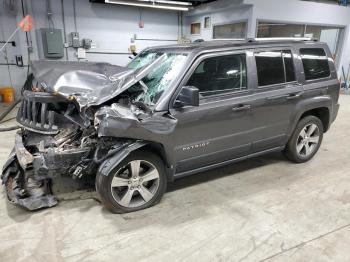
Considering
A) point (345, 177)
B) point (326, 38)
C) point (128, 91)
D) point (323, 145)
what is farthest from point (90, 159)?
point (326, 38)

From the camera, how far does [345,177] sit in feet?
11.7

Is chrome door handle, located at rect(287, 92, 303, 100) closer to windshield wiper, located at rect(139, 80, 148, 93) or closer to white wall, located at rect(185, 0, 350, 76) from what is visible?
windshield wiper, located at rect(139, 80, 148, 93)

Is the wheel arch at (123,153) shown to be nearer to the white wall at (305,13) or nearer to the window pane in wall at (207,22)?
the white wall at (305,13)

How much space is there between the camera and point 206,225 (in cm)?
261

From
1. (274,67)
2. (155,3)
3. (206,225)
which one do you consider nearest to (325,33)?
(155,3)

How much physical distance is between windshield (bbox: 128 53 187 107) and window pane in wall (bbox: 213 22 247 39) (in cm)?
680

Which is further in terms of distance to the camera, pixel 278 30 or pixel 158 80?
pixel 278 30

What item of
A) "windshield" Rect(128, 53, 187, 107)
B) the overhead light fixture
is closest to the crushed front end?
"windshield" Rect(128, 53, 187, 107)

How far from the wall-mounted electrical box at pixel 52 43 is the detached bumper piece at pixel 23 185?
6.53 metres

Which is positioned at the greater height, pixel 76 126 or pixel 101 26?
pixel 101 26

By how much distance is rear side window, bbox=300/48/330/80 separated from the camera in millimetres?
3631

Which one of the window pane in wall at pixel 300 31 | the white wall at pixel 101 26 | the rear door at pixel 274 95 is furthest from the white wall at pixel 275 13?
the rear door at pixel 274 95

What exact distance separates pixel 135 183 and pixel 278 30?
9.07 m

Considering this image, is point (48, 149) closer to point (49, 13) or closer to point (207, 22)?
point (49, 13)
